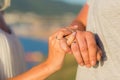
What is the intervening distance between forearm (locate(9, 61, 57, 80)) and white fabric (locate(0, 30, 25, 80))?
1.11ft

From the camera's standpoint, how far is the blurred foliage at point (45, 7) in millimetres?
10000

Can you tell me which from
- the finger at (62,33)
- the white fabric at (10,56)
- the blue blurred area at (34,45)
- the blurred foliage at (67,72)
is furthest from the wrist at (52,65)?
the blue blurred area at (34,45)

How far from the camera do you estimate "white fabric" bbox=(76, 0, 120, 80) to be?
4.71ft

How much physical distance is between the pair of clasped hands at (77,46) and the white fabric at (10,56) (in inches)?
18.9

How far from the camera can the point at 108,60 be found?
1.46m

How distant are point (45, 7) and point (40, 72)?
8902 mm

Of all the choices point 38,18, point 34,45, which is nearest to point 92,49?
point 34,45

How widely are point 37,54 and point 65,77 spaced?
8.12 ft

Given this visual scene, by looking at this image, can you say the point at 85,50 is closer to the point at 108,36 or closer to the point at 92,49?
the point at 92,49

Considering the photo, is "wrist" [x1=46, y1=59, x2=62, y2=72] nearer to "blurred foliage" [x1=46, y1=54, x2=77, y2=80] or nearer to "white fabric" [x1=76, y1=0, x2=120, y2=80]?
"white fabric" [x1=76, y1=0, x2=120, y2=80]

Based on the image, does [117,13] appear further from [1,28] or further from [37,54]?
[37,54]

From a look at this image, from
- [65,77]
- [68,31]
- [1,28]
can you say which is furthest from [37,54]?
[68,31]

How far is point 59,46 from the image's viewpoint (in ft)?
4.52

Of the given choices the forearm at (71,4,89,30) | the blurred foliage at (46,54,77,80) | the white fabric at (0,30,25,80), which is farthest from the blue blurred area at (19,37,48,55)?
the forearm at (71,4,89,30)
